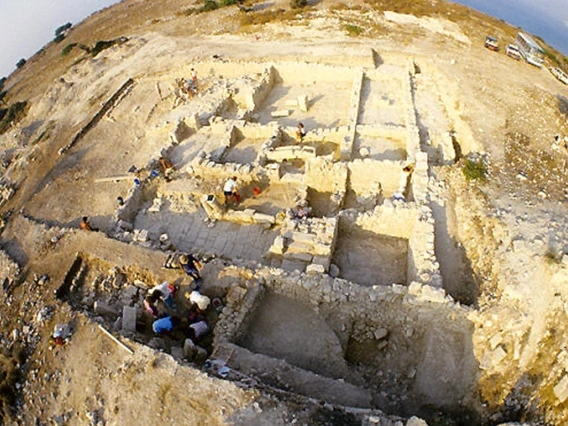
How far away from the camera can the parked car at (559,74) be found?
59.7ft

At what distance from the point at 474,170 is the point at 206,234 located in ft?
26.5

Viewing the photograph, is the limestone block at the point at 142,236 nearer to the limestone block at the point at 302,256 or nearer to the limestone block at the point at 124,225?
the limestone block at the point at 124,225

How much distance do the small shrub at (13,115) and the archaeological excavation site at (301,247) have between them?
222 inches

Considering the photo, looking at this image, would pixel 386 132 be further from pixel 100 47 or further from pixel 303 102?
pixel 100 47

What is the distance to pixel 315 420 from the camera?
6.30 meters

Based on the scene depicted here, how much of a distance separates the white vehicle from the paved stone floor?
1589 cm

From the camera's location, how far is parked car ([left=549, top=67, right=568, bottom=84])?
717 inches

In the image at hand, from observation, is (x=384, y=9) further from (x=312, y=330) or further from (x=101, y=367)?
(x=101, y=367)

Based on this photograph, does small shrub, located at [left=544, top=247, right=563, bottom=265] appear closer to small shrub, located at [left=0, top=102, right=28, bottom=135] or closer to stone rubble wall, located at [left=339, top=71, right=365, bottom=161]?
Result: stone rubble wall, located at [left=339, top=71, right=365, bottom=161]

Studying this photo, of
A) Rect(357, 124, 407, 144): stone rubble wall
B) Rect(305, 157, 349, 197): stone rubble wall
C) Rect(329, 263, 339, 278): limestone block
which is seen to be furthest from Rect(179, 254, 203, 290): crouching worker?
Rect(357, 124, 407, 144): stone rubble wall

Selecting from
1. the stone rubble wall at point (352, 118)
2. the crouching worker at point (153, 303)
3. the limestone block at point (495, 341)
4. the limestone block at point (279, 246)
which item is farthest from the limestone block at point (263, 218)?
the limestone block at point (495, 341)

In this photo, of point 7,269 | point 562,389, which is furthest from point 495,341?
point 7,269

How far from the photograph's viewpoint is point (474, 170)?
37.9 ft

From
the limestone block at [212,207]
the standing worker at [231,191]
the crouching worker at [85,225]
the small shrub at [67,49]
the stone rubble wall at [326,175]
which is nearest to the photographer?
the crouching worker at [85,225]
